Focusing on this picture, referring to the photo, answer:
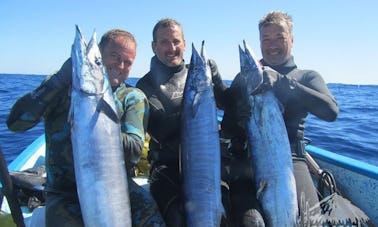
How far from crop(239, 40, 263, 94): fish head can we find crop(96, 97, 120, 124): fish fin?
1352 mm

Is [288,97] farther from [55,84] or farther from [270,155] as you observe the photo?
[55,84]

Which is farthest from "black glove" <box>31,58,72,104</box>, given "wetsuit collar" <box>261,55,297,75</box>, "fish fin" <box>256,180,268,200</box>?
"wetsuit collar" <box>261,55,297,75</box>

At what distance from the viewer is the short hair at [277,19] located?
3.88 meters

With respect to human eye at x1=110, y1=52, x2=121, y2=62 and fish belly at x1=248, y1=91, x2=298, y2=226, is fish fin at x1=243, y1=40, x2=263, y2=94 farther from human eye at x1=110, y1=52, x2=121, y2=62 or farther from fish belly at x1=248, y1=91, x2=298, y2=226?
human eye at x1=110, y1=52, x2=121, y2=62

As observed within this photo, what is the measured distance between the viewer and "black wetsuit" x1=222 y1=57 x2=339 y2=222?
136 inches

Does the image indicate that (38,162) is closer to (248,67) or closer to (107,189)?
(107,189)

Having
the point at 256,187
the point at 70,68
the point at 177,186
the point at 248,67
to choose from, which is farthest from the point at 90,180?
the point at 248,67

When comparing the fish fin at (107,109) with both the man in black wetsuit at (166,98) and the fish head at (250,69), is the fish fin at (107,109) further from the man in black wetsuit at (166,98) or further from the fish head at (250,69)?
the fish head at (250,69)

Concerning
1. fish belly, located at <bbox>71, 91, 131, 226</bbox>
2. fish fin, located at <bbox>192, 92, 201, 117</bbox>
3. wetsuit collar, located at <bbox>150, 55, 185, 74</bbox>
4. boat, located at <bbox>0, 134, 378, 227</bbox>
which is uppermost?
wetsuit collar, located at <bbox>150, 55, 185, 74</bbox>

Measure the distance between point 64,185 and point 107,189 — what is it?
628 mm

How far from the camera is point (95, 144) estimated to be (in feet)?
8.94

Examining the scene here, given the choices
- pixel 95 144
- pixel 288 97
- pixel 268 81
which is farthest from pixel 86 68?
pixel 288 97

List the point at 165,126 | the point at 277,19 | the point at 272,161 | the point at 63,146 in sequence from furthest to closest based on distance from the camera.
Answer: the point at 277,19, the point at 165,126, the point at 272,161, the point at 63,146

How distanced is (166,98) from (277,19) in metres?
1.50
